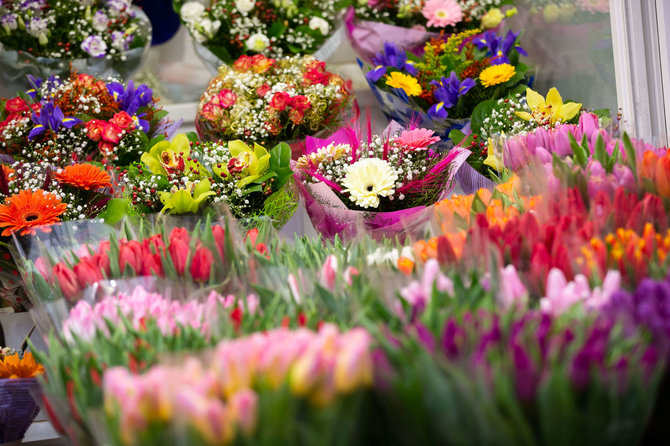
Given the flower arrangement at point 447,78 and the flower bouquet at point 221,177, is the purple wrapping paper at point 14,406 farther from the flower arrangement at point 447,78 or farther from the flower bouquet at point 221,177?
the flower arrangement at point 447,78

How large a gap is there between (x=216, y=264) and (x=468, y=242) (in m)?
0.36

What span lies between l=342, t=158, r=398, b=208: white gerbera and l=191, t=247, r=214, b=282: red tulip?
0.64m

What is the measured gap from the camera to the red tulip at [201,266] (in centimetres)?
94

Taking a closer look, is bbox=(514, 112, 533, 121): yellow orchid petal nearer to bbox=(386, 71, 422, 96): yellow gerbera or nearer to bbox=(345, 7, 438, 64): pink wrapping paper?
bbox=(386, 71, 422, 96): yellow gerbera

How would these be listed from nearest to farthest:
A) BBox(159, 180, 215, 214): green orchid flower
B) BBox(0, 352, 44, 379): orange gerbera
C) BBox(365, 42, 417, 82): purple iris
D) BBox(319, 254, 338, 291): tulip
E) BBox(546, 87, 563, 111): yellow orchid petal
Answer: BBox(319, 254, 338, 291): tulip, BBox(0, 352, 44, 379): orange gerbera, BBox(159, 180, 215, 214): green orchid flower, BBox(546, 87, 563, 111): yellow orchid petal, BBox(365, 42, 417, 82): purple iris

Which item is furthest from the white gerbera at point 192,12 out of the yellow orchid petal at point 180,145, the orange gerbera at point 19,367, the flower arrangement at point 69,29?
the orange gerbera at point 19,367

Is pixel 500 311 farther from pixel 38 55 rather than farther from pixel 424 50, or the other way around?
pixel 38 55

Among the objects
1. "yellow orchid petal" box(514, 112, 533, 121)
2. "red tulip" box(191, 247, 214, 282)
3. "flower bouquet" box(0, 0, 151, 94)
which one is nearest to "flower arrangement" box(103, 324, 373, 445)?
"red tulip" box(191, 247, 214, 282)

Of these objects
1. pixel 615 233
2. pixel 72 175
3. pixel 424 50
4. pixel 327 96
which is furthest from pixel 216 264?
pixel 424 50

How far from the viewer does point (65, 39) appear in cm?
226

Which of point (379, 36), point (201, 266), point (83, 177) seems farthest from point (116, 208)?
point (379, 36)

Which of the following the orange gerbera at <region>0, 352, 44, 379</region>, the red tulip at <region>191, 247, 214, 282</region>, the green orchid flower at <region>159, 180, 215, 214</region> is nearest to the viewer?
the red tulip at <region>191, 247, 214, 282</region>

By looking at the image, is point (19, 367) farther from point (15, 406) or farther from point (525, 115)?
point (525, 115)

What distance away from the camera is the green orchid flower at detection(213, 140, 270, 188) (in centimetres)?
157
